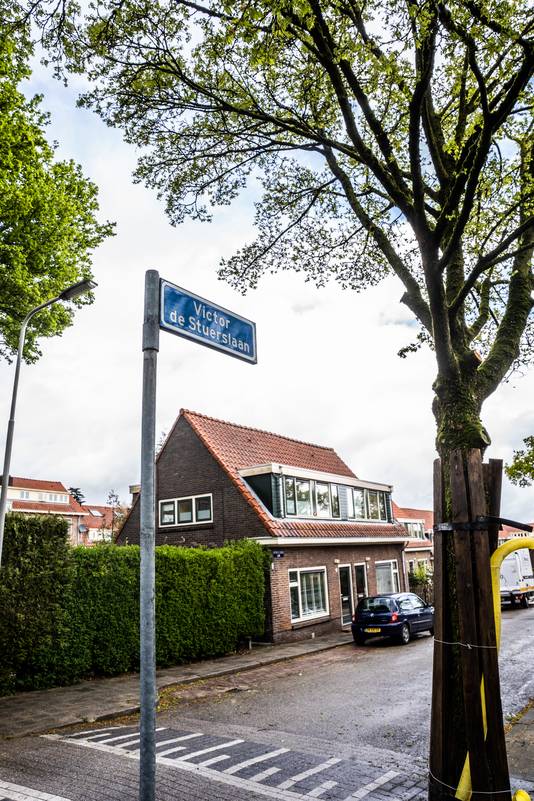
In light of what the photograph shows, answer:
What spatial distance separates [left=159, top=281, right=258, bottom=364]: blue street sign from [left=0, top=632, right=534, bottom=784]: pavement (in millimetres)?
5291

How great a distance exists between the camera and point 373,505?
90.6ft

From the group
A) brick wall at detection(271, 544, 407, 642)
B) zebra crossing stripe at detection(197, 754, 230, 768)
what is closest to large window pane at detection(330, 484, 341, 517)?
brick wall at detection(271, 544, 407, 642)

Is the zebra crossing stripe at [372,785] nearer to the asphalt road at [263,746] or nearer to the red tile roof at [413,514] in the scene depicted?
the asphalt road at [263,746]

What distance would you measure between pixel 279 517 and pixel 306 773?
14446 mm

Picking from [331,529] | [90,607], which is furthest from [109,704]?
[331,529]

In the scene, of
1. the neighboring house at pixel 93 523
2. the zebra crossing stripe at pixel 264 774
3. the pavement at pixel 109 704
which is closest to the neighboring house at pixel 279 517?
the pavement at pixel 109 704

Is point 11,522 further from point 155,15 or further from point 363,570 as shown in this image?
point 363,570

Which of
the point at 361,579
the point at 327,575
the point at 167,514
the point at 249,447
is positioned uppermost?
the point at 249,447

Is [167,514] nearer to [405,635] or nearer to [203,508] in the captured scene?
[203,508]

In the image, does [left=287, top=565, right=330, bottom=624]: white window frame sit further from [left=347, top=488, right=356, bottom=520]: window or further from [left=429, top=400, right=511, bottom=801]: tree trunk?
[left=429, top=400, right=511, bottom=801]: tree trunk

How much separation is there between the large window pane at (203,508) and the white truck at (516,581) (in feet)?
54.5

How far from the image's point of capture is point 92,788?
19.9ft

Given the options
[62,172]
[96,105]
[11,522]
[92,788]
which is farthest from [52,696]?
[62,172]

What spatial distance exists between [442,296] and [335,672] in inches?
434
